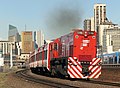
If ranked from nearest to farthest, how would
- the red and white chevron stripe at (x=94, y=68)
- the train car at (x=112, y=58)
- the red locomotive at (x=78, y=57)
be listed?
the red locomotive at (x=78, y=57) → the red and white chevron stripe at (x=94, y=68) → the train car at (x=112, y=58)

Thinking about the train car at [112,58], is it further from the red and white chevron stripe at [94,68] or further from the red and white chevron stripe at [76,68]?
the red and white chevron stripe at [76,68]

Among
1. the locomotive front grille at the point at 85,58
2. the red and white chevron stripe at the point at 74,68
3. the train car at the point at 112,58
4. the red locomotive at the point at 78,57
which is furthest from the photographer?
the train car at the point at 112,58

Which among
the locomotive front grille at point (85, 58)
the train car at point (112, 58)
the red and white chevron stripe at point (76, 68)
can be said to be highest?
the train car at point (112, 58)

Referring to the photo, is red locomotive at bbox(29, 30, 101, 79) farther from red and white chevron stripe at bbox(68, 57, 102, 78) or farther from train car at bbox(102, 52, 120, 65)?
train car at bbox(102, 52, 120, 65)

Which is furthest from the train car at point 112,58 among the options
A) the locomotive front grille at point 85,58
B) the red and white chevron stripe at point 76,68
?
the red and white chevron stripe at point 76,68

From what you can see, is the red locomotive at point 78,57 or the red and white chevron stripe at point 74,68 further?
the red locomotive at point 78,57

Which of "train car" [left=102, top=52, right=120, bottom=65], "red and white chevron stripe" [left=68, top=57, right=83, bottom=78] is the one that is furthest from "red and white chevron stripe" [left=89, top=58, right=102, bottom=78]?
"train car" [left=102, top=52, right=120, bottom=65]

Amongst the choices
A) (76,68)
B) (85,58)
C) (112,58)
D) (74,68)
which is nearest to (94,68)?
(85,58)

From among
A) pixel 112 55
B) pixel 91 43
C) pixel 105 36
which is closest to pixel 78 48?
pixel 91 43

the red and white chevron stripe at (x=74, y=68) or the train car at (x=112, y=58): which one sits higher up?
the train car at (x=112, y=58)

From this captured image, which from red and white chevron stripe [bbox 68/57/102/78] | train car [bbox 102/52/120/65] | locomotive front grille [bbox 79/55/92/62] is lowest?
red and white chevron stripe [bbox 68/57/102/78]

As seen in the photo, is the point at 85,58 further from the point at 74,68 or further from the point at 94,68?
the point at 74,68

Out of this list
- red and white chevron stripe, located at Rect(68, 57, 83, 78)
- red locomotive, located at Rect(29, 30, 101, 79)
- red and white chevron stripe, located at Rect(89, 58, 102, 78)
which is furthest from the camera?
red and white chevron stripe, located at Rect(89, 58, 102, 78)

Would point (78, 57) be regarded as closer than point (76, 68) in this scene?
No
